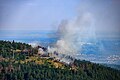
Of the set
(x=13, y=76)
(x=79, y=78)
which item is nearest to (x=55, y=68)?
(x=79, y=78)

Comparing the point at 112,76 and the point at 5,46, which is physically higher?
the point at 5,46

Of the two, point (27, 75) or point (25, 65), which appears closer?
point (27, 75)

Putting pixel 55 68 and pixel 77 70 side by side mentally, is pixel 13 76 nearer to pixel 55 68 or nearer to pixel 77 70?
pixel 55 68

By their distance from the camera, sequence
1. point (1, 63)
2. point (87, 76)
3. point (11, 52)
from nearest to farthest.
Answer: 1. point (1, 63)
2. point (87, 76)
3. point (11, 52)

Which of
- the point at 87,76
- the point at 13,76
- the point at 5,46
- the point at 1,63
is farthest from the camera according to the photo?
the point at 5,46

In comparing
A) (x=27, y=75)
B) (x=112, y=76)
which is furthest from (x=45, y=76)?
(x=112, y=76)

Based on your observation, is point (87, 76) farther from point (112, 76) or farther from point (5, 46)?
point (5, 46)
